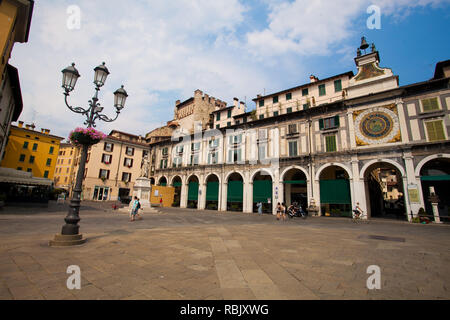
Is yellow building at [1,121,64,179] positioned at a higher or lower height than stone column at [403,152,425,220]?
higher

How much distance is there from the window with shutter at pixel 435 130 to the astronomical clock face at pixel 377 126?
2.06 meters

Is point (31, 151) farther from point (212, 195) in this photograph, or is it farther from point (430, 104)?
point (430, 104)

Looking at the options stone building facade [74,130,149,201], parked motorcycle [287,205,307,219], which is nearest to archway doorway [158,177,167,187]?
stone building facade [74,130,149,201]

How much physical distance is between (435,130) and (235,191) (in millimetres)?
21186

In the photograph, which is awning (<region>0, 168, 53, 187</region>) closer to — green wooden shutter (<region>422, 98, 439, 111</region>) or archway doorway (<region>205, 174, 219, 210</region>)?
archway doorway (<region>205, 174, 219, 210</region>)

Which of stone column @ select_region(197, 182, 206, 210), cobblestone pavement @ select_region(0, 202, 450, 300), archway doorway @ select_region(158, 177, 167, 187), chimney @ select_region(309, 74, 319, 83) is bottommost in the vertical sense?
cobblestone pavement @ select_region(0, 202, 450, 300)

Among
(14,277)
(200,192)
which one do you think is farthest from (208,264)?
(200,192)

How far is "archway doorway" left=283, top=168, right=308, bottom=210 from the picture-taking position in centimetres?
2555

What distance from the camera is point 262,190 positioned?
2628 cm

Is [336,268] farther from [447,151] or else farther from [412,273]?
[447,151]

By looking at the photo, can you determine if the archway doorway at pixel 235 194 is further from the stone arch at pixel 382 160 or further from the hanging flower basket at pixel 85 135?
the hanging flower basket at pixel 85 135

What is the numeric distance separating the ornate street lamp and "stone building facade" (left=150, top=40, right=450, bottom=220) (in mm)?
20354

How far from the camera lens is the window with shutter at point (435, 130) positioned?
56.7 feet

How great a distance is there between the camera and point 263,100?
1184 inches
